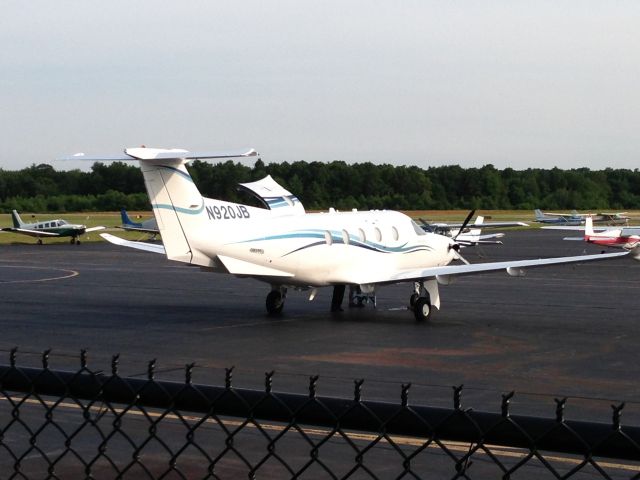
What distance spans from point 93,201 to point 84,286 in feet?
306

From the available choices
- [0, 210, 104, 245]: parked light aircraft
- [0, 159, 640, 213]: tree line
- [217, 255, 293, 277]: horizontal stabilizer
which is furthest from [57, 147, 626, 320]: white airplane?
[0, 159, 640, 213]: tree line

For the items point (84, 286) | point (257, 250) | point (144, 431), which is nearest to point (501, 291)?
point (257, 250)

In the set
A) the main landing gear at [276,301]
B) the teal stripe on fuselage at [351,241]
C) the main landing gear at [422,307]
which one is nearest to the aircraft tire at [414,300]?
the main landing gear at [422,307]

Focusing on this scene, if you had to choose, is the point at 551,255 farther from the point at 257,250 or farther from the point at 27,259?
the point at 257,250

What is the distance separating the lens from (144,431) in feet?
37.2

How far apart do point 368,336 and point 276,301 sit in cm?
453

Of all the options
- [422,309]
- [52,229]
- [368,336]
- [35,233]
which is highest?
[52,229]

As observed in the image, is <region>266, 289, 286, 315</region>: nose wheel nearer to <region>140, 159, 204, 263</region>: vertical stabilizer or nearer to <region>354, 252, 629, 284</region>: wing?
<region>354, 252, 629, 284</region>: wing

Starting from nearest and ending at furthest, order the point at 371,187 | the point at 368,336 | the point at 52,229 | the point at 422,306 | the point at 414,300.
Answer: the point at 368,336
the point at 422,306
the point at 414,300
the point at 52,229
the point at 371,187

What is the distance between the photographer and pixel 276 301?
25.0 metres

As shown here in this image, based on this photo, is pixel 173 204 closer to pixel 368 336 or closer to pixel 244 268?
pixel 244 268

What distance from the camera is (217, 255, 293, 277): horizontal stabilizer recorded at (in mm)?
22766

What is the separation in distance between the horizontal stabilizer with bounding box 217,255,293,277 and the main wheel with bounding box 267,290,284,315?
155cm

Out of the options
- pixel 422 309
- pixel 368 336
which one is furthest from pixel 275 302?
pixel 368 336
